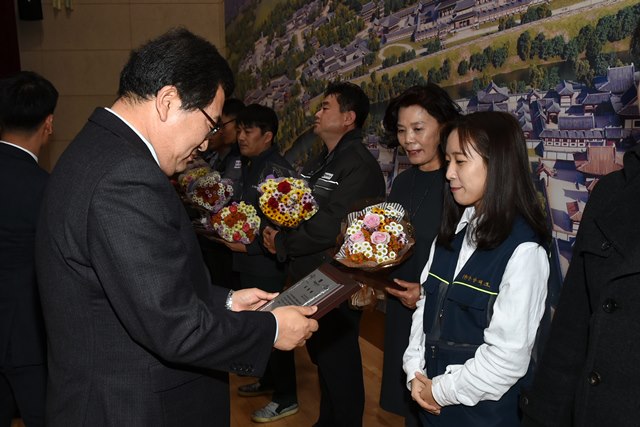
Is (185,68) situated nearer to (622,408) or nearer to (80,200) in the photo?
(80,200)

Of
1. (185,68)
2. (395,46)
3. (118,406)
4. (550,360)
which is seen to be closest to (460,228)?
(550,360)

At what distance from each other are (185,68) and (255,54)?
5.51 metres

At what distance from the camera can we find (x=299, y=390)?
3.68 metres

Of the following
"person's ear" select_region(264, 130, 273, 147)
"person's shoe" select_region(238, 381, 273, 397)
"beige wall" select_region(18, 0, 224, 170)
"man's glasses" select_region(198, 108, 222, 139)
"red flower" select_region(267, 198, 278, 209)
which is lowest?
"person's shoe" select_region(238, 381, 273, 397)

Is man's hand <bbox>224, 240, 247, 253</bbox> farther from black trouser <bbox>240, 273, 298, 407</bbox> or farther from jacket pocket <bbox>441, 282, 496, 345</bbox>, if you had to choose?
jacket pocket <bbox>441, 282, 496, 345</bbox>

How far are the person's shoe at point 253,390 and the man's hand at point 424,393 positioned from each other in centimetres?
204

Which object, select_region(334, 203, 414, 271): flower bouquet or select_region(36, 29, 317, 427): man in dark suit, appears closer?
select_region(36, 29, 317, 427): man in dark suit

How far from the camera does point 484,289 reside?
163 cm

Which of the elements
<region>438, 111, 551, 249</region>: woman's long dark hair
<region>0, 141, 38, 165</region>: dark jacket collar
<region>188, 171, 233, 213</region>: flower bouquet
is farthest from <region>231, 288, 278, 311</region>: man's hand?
<region>188, 171, 233, 213</region>: flower bouquet

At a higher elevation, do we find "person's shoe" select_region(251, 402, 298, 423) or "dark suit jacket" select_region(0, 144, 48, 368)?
"dark suit jacket" select_region(0, 144, 48, 368)

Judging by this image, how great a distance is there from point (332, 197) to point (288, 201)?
0.68 feet

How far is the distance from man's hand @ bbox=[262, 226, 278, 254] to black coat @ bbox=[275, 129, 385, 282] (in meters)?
0.10

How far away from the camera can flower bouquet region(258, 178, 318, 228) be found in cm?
278

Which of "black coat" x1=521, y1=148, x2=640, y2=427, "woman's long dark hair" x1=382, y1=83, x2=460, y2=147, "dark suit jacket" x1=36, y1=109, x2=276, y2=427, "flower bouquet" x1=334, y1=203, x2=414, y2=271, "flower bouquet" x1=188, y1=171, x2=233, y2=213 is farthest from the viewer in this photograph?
"flower bouquet" x1=188, y1=171, x2=233, y2=213
